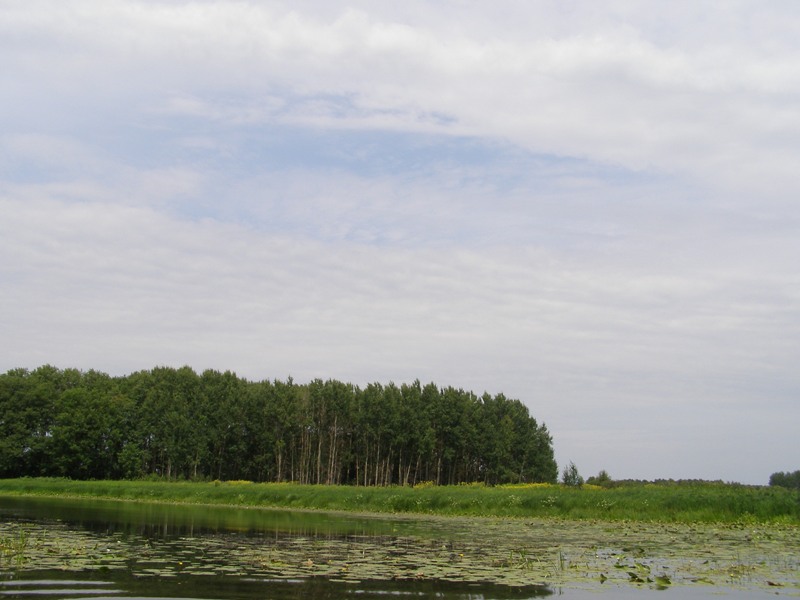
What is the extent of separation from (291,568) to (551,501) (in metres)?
23.6

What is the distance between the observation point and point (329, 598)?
1236cm

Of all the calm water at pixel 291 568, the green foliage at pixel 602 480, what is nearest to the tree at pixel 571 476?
the green foliage at pixel 602 480

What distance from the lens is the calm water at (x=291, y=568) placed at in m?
13.0

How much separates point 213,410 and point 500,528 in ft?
229

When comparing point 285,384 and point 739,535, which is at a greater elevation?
point 285,384

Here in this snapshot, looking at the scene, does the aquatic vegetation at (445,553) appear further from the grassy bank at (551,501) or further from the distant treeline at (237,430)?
the distant treeline at (237,430)

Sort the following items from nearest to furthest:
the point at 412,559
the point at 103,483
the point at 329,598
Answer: the point at 329,598 < the point at 412,559 < the point at 103,483

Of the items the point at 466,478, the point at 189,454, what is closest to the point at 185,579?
the point at 189,454

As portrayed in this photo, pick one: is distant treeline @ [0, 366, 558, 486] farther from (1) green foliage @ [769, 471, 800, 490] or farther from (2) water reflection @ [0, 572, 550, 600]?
(2) water reflection @ [0, 572, 550, 600]

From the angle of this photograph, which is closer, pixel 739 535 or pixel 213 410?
pixel 739 535

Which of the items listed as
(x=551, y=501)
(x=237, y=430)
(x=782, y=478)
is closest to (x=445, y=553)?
(x=551, y=501)

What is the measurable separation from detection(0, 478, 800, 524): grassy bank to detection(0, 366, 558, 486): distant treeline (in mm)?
32162

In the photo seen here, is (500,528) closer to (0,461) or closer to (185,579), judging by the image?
(185,579)

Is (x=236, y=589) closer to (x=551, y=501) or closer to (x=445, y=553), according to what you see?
(x=445, y=553)
